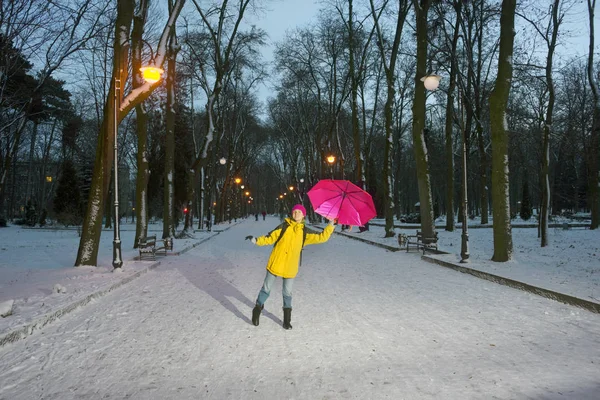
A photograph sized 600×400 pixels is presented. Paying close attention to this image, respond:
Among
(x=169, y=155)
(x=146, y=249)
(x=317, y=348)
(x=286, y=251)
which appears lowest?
(x=317, y=348)

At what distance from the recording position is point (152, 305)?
7527mm

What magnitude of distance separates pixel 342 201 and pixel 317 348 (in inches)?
93.1

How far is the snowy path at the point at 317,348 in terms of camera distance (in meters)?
3.87

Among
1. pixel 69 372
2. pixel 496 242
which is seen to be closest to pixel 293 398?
pixel 69 372

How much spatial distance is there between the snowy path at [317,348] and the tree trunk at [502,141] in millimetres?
3722

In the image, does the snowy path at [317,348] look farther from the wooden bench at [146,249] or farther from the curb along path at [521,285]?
the wooden bench at [146,249]

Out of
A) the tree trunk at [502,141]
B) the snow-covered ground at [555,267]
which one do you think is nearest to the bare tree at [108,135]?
the tree trunk at [502,141]

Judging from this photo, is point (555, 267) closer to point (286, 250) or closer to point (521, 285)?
point (521, 285)

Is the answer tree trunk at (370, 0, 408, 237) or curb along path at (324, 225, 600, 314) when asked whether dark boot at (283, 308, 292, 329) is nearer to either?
curb along path at (324, 225, 600, 314)

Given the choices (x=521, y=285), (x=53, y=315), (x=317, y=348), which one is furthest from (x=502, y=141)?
(x=53, y=315)

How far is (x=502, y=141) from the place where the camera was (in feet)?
39.1

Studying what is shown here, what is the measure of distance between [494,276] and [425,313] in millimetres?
3998

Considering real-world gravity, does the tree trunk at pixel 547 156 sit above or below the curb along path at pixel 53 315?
above

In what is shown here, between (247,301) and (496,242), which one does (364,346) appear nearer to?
(247,301)
